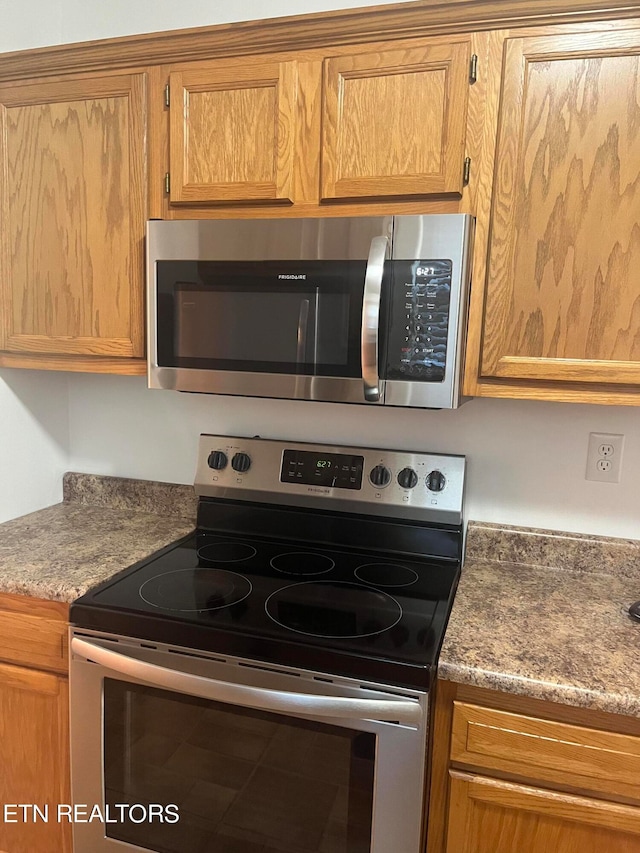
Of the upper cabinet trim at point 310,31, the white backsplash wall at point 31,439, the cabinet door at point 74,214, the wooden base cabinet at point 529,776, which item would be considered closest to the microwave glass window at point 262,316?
the cabinet door at point 74,214

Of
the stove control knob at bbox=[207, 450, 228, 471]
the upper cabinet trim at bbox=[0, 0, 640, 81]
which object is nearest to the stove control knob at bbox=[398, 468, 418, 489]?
the stove control knob at bbox=[207, 450, 228, 471]

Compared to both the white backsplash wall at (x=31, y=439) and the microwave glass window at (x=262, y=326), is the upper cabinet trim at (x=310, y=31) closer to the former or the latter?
the microwave glass window at (x=262, y=326)

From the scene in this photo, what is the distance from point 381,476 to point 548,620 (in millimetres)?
552

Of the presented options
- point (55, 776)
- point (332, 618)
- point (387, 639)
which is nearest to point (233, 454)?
point (332, 618)

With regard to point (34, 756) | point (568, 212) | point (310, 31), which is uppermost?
point (310, 31)

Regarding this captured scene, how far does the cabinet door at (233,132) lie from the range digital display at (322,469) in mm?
694

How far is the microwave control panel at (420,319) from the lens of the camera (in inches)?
51.8

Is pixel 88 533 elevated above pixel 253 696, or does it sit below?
above

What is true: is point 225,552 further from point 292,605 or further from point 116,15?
point 116,15

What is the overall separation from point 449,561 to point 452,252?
79 centimetres

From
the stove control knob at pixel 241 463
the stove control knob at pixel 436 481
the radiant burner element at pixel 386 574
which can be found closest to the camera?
the radiant burner element at pixel 386 574

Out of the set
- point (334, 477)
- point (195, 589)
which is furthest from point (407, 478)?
point (195, 589)

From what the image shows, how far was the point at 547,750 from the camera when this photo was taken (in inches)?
43.2

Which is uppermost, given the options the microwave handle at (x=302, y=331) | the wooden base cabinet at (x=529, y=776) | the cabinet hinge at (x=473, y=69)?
the cabinet hinge at (x=473, y=69)
